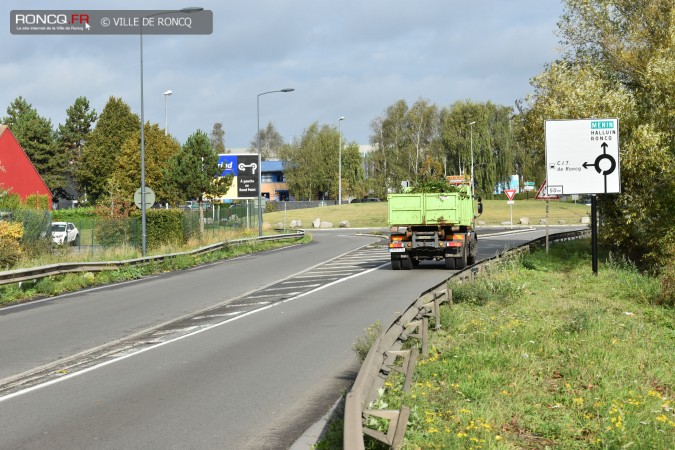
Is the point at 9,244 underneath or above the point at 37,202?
underneath

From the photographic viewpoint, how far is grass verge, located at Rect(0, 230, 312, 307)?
20.4m

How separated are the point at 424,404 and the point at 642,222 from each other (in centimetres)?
1716

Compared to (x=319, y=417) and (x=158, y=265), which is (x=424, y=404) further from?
(x=158, y=265)

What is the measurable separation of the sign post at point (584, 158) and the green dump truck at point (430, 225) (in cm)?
545

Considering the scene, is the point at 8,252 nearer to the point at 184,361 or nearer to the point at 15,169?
the point at 184,361

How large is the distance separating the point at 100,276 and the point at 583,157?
14.2 metres

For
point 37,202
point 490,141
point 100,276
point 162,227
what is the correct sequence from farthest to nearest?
1. point 490,141
2. point 37,202
3. point 162,227
4. point 100,276

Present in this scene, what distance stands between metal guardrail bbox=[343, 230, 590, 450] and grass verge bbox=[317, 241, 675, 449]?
0.18 metres

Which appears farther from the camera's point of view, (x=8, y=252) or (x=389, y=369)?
(x=8, y=252)

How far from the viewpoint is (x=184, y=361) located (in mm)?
10766

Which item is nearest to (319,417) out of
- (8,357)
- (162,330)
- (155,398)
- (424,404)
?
(424,404)

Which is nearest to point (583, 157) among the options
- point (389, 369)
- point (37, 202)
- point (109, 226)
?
point (389, 369)

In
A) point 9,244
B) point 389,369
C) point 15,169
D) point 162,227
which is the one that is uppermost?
point 15,169

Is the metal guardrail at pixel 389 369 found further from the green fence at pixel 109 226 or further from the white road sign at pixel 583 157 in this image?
the green fence at pixel 109 226
